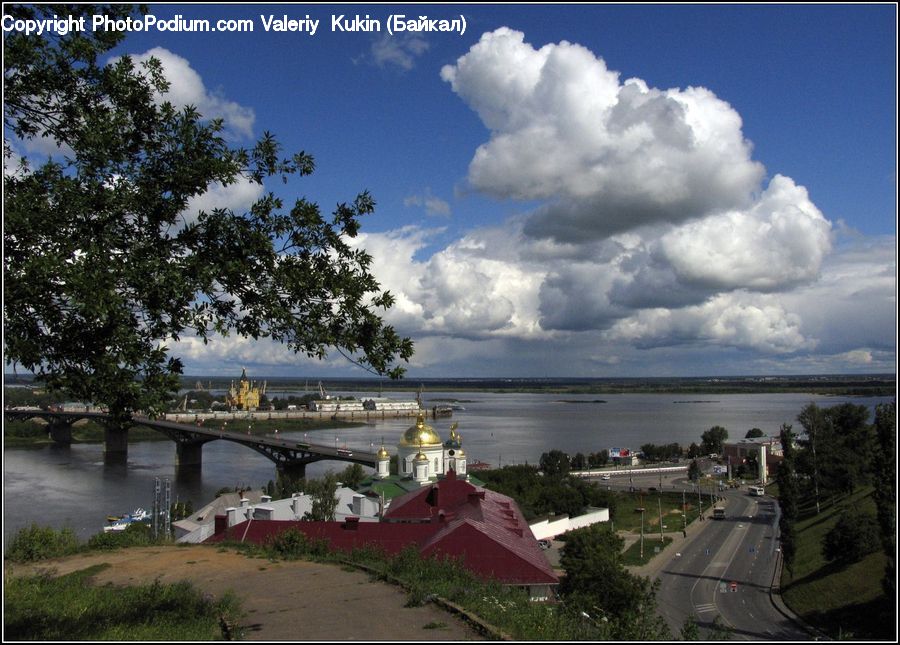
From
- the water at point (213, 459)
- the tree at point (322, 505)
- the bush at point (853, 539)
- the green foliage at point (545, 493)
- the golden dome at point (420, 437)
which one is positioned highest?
the golden dome at point (420, 437)

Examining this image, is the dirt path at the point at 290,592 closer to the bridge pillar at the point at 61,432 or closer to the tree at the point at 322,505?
the tree at the point at 322,505

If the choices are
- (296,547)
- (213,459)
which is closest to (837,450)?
(296,547)

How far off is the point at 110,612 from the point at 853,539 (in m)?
21.8

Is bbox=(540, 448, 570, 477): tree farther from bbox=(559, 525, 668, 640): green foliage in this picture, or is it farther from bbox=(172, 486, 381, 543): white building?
bbox=(559, 525, 668, 640): green foliage

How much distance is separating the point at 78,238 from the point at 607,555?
13.8 meters

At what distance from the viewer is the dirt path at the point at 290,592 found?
6.30 m

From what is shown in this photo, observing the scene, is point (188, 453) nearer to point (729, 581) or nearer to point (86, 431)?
point (86, 431)

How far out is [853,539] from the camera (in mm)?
21516

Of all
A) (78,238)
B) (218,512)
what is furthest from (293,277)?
(218,512)

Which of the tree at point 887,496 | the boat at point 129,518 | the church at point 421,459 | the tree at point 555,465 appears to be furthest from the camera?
the tree at point 555,465

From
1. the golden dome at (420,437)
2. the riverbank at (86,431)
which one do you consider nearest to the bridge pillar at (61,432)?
the riverbank at (86,431)

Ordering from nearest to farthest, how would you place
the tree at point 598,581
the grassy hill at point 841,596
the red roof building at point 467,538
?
the red roof building at point 467,538 → the tree at point 598,581 → the grassy hill at point 841,596

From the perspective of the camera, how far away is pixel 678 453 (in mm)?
62312

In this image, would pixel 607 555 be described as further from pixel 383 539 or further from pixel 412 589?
pixel 412 589
